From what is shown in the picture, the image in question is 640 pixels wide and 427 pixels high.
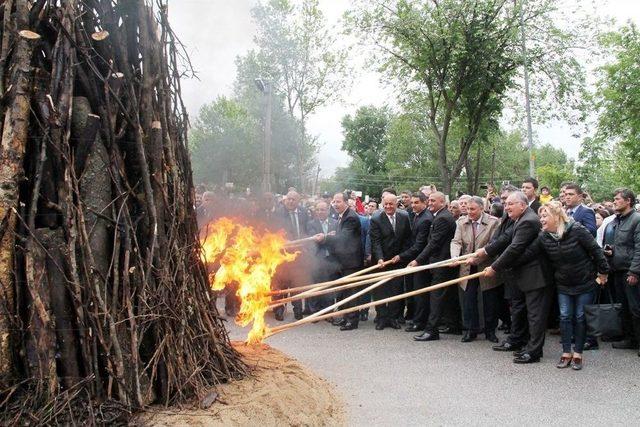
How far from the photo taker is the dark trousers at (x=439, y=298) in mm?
7704

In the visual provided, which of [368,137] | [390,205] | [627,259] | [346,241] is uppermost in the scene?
[368,137]

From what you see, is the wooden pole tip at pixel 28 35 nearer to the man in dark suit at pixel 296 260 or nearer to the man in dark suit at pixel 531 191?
the man in dark suit at pixel 296 260

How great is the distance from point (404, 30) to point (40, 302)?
19.3 meters

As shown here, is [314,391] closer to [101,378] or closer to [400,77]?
[101,378]

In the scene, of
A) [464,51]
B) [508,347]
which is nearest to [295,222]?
[508,347]

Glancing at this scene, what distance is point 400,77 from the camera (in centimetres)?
2225

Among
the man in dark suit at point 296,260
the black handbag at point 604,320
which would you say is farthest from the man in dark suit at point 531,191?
the man in dark suit at point 296,260

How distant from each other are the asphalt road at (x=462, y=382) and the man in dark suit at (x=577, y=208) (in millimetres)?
1860

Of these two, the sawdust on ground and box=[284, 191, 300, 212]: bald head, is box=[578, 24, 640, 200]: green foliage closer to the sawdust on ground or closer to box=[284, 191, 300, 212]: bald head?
box=[284, 191, 300, 212]: bald head

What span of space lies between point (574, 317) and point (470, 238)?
188 centimetres

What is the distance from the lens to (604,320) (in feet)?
20.0

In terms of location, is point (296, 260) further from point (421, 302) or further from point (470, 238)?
point (470, 238)

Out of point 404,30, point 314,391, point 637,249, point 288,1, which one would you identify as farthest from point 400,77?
point 314,391

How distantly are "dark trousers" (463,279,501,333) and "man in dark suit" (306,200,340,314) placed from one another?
92.2 inches
